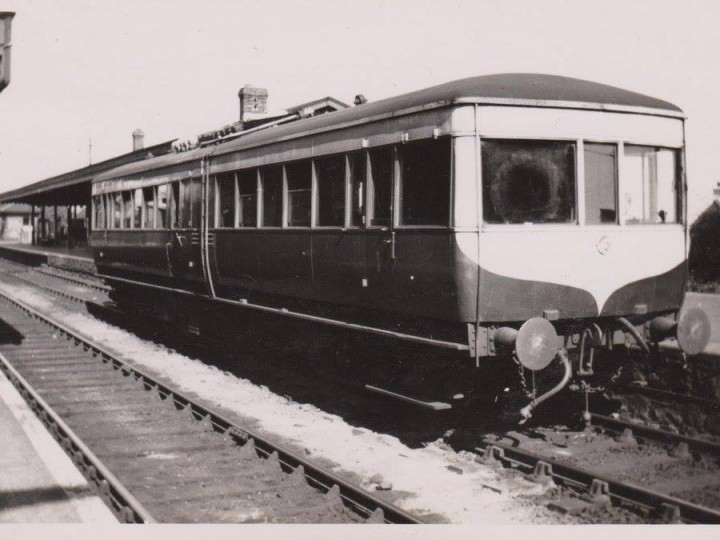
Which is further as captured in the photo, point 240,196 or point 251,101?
point 251,101

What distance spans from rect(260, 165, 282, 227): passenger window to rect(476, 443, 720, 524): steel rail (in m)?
3.50

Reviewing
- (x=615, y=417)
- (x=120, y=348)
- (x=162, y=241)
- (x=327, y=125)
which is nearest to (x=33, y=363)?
(x=120, y=348)

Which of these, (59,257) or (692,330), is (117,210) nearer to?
(692,330)

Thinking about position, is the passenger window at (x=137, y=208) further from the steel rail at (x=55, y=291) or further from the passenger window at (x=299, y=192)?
the passenger window at (x=299, y=192)

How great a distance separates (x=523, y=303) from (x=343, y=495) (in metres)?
2.00

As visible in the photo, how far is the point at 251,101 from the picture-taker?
1853 cm

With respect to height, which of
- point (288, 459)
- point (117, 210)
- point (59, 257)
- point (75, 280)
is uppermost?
point (117, 210)

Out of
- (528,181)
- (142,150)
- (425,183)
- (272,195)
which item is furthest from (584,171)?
(142,150)

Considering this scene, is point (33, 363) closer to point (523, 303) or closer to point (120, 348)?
point (120, 348)

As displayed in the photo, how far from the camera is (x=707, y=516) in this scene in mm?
4797

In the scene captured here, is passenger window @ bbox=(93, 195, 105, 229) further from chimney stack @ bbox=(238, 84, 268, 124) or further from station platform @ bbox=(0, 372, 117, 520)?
station platform @ bbox=(0, 372, 117, 520)

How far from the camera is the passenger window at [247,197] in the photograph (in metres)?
9.23

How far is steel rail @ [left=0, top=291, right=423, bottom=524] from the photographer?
5090 millimetres

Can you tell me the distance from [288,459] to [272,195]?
342cm
